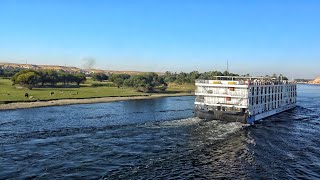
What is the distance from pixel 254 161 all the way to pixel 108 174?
18.4 meters

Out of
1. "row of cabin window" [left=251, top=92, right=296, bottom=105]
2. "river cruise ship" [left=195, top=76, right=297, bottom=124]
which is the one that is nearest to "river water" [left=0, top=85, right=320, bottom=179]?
"river cruise ship" [left=195, top=76, right=297, bottom=124]

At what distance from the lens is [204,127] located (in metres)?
63.3

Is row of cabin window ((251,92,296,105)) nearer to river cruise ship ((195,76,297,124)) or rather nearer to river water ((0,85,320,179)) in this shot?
river cruise ship ((195,76,297,124))

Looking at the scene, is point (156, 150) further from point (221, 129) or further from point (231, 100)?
point (231, 100)

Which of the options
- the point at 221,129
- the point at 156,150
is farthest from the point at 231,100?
the point at 156,150

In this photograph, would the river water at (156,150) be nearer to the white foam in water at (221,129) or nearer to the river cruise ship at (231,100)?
the white foam in water at (221,129)

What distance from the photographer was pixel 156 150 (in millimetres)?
45469

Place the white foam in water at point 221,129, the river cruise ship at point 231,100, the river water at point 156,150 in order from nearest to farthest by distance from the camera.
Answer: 1. the river water at point 156,150
2. the white foam in water at point 221,129
3. the river cruise ship at point 231,100

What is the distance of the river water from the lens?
37219 millimetres

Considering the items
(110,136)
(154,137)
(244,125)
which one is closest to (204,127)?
(244,125)

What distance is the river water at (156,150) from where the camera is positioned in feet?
122

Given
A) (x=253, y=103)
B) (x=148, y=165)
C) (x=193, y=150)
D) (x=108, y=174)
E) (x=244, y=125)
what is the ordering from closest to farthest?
(x=108, y=174)
(x=148, y=165)
(x=193, y=150)
(x=244, y=125)
(x=253, y=103)

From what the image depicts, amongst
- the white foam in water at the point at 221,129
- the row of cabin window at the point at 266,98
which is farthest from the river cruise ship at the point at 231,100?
the white foam in water at the point at 221,129

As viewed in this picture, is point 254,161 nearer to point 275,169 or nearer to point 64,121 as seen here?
point 275,169
